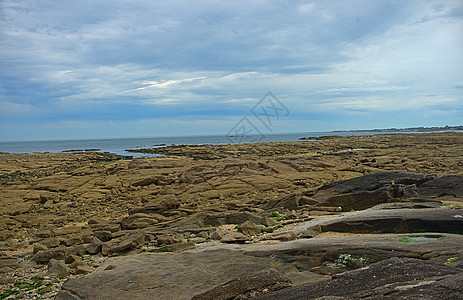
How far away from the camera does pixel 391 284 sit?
5.41m

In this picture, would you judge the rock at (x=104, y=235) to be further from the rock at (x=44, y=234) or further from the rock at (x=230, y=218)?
the rock at (x=230, y=218)

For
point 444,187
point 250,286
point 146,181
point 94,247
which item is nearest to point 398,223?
point 250,286

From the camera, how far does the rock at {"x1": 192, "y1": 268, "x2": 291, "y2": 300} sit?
6.36 metres

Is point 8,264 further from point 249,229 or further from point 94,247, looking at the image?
point 249,229

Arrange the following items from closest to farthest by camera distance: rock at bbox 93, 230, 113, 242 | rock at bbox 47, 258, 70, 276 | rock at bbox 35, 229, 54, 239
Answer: rock at bbox 47, 258, 70, 276
rock at bbox 93, 230, 113, 242
rock at bbox 35, 229, 54, 239

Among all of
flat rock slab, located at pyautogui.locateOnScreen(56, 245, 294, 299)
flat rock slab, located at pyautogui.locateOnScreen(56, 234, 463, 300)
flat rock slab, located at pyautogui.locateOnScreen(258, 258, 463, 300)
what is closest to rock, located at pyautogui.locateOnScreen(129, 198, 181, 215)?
flat rock slab, located at pyautogui.locateOnScreen(56, 245, 294, 299)

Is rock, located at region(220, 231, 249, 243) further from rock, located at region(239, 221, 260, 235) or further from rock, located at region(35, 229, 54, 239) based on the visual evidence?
rock, located at region(35, 229, 54, 239)

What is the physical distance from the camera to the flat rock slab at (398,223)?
11129 millimetres

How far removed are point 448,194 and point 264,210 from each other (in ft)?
31.8

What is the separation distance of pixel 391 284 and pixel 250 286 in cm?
247

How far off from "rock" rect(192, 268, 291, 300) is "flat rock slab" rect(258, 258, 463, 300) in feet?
0.87

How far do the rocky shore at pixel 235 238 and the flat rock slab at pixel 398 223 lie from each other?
0.04 m

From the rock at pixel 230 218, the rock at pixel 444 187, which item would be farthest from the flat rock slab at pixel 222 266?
the rock at pixel 444 187

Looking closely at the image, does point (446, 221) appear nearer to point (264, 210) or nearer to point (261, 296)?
point (261, 296)
